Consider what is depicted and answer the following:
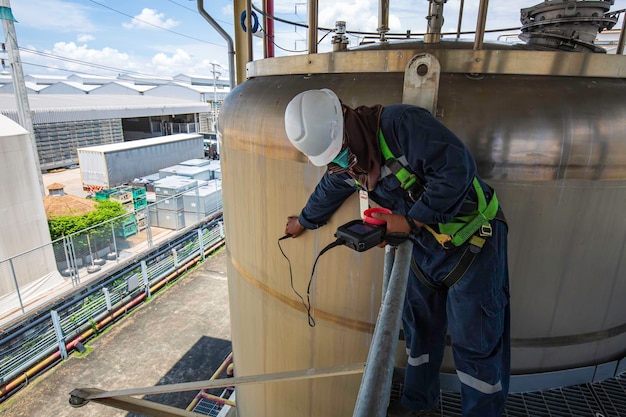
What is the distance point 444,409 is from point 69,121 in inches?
1256

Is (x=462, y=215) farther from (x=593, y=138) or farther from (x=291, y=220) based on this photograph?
(x=291, y=220)

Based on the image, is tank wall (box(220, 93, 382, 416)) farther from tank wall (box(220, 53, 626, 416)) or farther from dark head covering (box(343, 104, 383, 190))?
dark head covering (box(343, 104, 383, 190))

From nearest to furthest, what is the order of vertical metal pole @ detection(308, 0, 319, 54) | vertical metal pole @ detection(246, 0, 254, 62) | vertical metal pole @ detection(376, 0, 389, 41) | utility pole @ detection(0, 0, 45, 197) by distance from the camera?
vertical metal pole @ detection(308, 0, 319, 54)
vertical metal pole @ detection(246, 0, 254, 62)
vertical metal pole @ detection(376, 0, 389, 41)
utility pole @ detection(0, 0, 45, 197)

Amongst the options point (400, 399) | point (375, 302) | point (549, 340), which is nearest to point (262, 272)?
point (375, 302)

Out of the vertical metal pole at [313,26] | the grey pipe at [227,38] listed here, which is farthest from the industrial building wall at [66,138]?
the vertical metal pole at [313,26]

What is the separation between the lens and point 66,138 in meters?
27.8

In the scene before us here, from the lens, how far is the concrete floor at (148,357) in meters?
8.16

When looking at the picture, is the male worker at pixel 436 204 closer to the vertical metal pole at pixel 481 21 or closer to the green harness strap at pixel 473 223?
the green harness strap at pixel 473 223

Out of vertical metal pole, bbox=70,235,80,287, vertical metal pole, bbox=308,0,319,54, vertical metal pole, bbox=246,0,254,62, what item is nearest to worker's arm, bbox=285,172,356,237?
vertical metal pole, bbox=308,0,319,54

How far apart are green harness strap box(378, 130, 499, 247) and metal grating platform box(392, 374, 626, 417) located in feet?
4.36

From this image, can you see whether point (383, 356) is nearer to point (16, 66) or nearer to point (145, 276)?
point (145, 276)

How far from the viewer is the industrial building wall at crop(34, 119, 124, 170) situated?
86.6ft

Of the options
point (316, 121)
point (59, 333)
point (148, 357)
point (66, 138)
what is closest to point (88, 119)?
point (66, 138)

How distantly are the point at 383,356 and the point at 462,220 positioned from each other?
999mm
